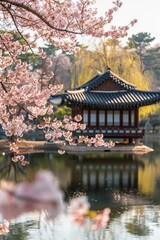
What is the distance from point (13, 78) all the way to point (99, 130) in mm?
18475

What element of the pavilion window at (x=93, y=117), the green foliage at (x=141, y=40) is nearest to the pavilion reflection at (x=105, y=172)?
the pavilion window at (x=93, y=117)

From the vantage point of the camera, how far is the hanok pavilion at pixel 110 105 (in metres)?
24.0

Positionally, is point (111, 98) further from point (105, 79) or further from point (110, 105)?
point (105, 79)

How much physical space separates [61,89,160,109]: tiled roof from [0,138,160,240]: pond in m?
3.63

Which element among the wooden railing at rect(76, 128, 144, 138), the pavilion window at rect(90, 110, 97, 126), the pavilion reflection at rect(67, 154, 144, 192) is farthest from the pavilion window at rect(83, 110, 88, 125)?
the pavilion reflection at rect(67, 154, 144, 192)

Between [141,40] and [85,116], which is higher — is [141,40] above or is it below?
above

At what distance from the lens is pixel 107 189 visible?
1155 centimetres

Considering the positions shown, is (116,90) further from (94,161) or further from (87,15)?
(87,15)

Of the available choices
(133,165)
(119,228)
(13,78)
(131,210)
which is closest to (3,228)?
(13,78)

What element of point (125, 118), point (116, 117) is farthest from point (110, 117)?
point (125, 118)

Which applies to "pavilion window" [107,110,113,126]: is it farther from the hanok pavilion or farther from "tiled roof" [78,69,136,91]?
"tiled roof" [78,69,136,91]

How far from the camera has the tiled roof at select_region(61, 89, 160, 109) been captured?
23.5 metres

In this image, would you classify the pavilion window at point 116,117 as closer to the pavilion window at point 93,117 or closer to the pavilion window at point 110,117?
the pavilion window at point 110,117

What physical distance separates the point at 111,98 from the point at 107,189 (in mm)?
13650
